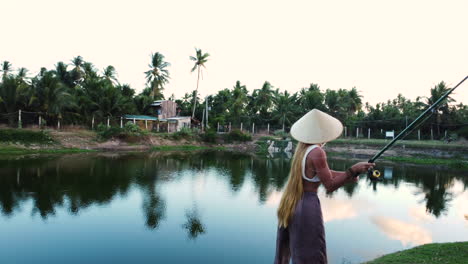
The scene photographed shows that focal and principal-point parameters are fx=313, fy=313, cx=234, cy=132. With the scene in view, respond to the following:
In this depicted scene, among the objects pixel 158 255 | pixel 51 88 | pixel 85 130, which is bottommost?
pixel 158 255

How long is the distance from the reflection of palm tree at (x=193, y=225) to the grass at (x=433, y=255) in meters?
3.94

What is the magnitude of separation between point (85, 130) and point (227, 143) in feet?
50.5

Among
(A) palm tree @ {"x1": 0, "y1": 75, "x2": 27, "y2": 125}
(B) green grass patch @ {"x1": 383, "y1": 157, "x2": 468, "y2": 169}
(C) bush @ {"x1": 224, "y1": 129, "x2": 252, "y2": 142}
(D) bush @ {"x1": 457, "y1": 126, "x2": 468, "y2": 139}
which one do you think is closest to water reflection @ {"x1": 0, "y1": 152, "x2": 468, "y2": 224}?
(B) green grass patch @ {"x1": 383, "y1": 157, "x2": 468, "y2": 169}

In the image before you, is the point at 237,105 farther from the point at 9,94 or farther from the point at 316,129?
the point at 316,129

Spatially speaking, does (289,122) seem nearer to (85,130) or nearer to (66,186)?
(85,130)

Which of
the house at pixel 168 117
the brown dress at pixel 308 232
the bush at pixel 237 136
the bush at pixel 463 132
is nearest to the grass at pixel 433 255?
the brown dress at pixel 308 232

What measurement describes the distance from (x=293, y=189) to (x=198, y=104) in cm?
4673

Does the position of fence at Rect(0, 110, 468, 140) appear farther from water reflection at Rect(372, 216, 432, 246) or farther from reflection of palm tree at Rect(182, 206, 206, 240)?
reflection of palm tree at Rect(182, 206, 206, 240)

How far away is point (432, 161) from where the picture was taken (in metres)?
24.3

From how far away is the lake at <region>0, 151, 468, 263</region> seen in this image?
6.52 m

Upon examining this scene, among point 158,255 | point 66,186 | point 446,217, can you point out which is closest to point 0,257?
point 158,255

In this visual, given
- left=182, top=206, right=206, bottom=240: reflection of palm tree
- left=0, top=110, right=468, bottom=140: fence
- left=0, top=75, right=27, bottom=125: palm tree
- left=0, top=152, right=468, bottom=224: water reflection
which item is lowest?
left=182, top=206, right=206, bottom=240: reflection of palm tree

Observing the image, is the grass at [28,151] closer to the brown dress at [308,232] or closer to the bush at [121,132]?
the bush at [121,132]

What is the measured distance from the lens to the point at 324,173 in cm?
231
